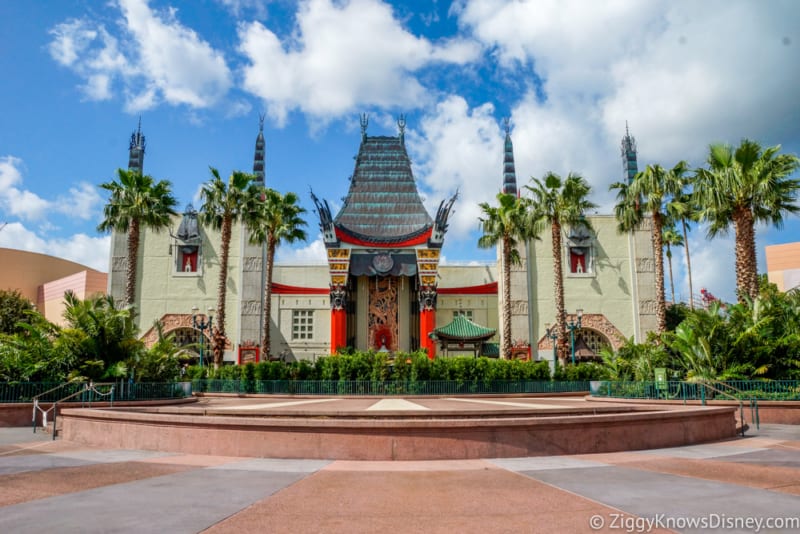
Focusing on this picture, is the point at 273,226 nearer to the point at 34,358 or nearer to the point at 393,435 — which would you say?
the point at 34,358

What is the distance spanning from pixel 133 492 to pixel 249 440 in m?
3.33

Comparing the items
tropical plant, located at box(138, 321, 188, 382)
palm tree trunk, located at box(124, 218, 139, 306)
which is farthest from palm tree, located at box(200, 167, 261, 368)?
tropical plant, located at box(138, 321, 188, 382)

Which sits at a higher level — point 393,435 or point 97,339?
point 97,339

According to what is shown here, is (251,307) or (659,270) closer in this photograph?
(659,270)

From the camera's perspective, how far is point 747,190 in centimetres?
2355

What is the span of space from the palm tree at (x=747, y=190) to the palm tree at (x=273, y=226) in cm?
2424

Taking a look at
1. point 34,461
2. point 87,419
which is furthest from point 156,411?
point 34,461

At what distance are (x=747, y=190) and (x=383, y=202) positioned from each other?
2884cm

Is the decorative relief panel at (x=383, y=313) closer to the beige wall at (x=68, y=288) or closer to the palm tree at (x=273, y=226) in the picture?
the palm tree at (x=273, y=226)

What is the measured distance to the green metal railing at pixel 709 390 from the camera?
60.7ft

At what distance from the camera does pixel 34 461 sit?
10.2 metres

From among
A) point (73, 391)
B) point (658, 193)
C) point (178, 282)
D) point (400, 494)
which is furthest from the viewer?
point (178, 282)

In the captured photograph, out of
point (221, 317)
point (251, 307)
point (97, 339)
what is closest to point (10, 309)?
point (251, 307)

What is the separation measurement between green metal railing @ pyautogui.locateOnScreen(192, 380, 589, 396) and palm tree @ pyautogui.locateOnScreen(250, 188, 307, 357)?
7838mm
